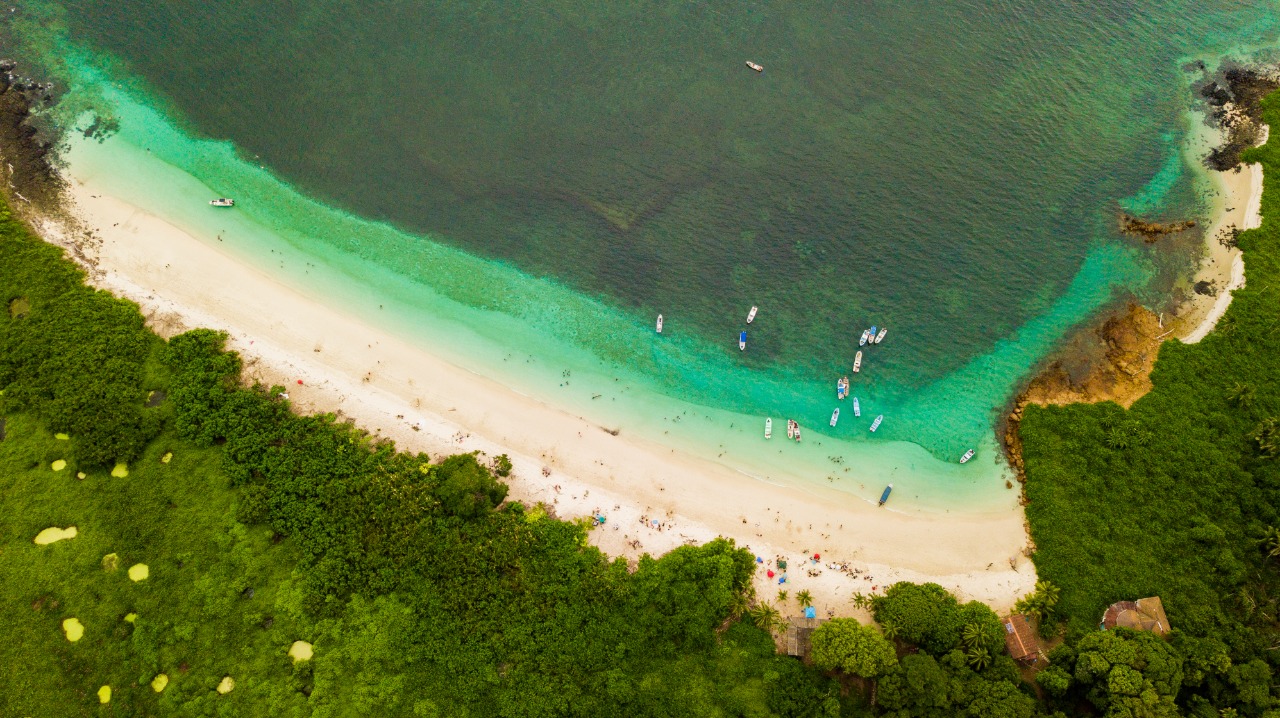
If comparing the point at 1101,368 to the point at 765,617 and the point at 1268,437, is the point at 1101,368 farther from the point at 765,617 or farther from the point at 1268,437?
the point at 765,617

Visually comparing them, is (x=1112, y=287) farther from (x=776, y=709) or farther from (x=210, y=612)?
(x=210, y=612)

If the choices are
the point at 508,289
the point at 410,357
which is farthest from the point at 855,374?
the point at 410,357

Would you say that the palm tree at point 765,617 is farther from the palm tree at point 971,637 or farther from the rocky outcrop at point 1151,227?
the rocky outcrop at point 1151,227

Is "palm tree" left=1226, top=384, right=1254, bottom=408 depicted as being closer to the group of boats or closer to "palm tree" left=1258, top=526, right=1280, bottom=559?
"palm tree" left=1258, top=526, right=1280, bottom=559

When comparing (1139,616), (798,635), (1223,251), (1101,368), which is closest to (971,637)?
(798,635)

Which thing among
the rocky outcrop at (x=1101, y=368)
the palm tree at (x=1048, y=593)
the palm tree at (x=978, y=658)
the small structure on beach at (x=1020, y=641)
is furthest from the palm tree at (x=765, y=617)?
the rocky outcrop at (x=1101, y=368)

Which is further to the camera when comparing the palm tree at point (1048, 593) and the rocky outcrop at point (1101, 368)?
the rocky outcrop at point (1101, 368)

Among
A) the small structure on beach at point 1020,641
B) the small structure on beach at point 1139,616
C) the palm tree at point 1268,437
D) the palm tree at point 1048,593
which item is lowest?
the small structure on beach at point 1020,641
